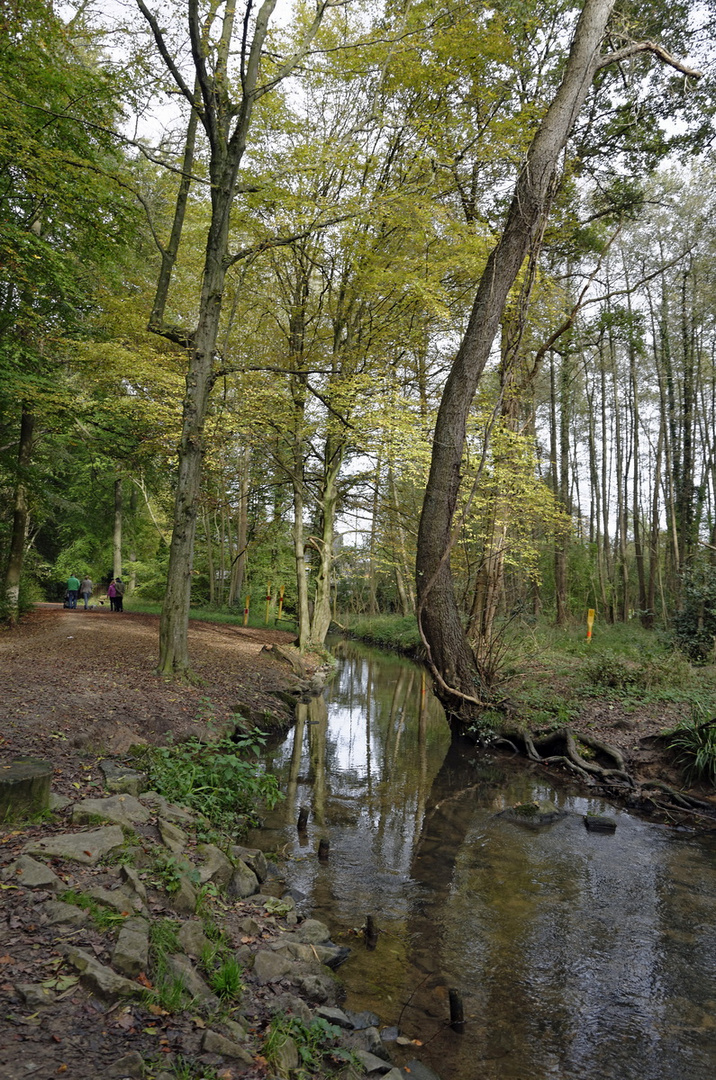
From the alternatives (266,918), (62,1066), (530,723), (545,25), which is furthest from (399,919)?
(545,25)

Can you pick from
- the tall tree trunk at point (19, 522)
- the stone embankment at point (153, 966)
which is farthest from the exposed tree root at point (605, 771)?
the tall tree trunk at point (19, 522)

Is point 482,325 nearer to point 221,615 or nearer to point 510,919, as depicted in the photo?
point 510,919

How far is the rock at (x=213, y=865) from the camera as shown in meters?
4.00

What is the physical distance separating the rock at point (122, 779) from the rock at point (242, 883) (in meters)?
0.97

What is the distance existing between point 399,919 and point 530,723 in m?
5.77

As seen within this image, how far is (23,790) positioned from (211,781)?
89.1 inches

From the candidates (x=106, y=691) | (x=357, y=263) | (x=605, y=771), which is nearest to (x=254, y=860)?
(x=106, y=691)

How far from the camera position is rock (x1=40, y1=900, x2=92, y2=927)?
2.82 meters

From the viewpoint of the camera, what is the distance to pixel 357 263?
13.0 m

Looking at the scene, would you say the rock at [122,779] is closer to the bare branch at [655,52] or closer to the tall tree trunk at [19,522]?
the bare branch at [655,52]

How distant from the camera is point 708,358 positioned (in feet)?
67.6

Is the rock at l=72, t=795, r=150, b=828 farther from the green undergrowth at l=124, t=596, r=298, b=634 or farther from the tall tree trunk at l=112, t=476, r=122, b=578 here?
the tall tree trunk at l=112, t=476, r=122, b=578

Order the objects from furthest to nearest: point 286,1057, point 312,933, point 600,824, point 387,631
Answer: point 387,631 < point 600,824 < point 312,933 < point 286,1057

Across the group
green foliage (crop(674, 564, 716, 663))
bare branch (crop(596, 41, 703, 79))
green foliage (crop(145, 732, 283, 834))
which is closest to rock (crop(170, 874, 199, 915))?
green foliage (crop(145, 732, 283, 834))
